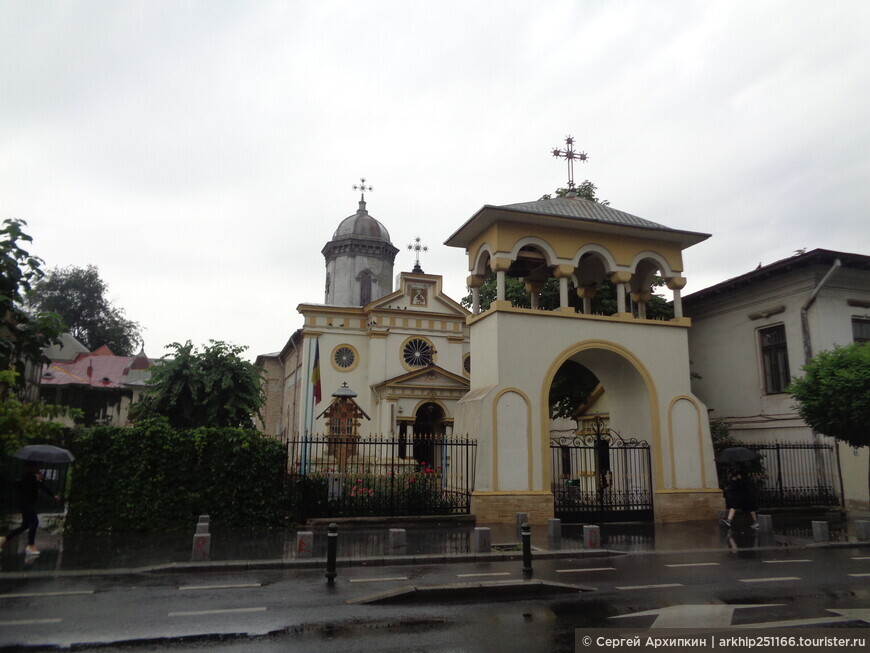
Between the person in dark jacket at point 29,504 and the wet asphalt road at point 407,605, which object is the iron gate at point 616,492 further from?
the person in dark jacket at point 29,504

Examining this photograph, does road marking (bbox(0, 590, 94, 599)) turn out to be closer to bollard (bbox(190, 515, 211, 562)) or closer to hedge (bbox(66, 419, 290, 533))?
bollard (bbox(190, 515, 211, 562))

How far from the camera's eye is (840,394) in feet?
50.8

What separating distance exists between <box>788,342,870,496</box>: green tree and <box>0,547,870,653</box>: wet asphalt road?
231 inches

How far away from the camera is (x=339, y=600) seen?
808 centimetres

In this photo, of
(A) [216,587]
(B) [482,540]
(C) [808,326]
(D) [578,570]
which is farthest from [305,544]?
(C) [808,326]

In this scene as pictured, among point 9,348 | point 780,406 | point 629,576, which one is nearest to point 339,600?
point 629,576

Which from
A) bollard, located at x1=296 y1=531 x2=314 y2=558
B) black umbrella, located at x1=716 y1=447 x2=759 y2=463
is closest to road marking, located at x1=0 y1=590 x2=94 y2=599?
bollard, located at x1=296 y1=531 x2=314 y2=558

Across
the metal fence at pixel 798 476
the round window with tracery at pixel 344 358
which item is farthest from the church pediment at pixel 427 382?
the metal fence at pixel 798 476

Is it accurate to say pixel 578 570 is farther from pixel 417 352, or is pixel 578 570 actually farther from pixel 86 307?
pixel 86 307

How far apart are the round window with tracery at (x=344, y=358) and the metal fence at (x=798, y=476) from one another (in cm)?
2046

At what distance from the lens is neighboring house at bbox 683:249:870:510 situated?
63.5 ft

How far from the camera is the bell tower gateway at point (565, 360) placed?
16.5 meters

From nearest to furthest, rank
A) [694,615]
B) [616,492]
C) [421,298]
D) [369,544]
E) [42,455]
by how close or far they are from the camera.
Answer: [694,615], [42,455], [369,544], [616,492], [421,298]

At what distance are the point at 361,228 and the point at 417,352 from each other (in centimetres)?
1187
